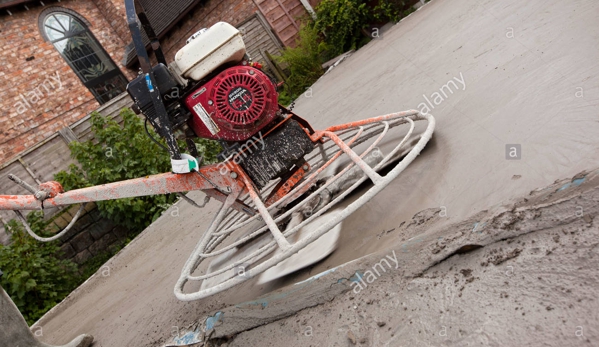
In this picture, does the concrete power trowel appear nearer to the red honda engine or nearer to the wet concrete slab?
the red honda engine

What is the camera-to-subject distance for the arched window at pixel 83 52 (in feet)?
35.5

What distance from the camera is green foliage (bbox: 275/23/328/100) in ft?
27.7

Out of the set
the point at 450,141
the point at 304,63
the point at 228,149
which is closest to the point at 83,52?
the point at 304,63

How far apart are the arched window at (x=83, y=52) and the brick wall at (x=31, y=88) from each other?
0.33m

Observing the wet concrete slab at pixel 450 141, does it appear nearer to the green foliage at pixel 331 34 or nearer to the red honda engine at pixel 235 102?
the red honda engine at pixel 235 102

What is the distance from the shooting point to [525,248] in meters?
1.72

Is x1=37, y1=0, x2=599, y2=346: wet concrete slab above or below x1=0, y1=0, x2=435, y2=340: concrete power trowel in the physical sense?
below

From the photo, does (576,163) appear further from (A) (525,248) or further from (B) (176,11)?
(B) (176,11)

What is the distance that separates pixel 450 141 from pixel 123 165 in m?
4.86

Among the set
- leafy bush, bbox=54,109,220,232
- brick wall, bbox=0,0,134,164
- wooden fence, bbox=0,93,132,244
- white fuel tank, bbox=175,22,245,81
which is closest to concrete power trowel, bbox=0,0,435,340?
white fuel tank, bbox=175,22,245,81

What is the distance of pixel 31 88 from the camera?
9.59m

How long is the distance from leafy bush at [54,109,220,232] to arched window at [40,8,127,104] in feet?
17.7

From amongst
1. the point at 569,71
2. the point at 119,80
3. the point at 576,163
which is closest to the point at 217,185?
the point at 576,163

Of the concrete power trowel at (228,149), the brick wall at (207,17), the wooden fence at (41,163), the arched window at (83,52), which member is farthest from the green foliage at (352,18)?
the arched window at (83,52)
